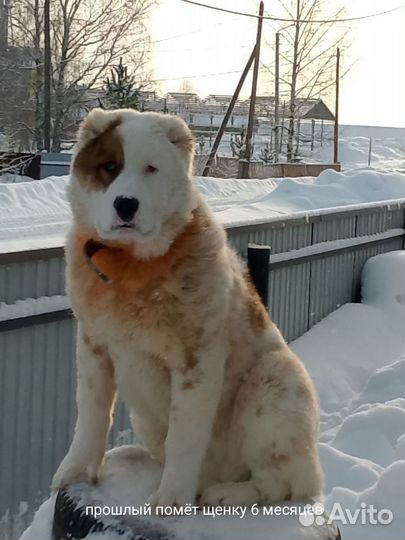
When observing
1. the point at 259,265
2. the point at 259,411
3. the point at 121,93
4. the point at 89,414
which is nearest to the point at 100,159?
the point at 89,414

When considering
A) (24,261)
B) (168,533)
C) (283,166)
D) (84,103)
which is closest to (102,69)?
(84,103)

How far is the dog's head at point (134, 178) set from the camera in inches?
123

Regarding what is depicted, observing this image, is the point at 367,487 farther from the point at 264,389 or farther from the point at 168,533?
the point at 168,533

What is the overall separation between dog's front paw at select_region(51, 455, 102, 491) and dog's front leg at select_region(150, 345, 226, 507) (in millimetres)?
391

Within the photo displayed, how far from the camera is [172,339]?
3217mm

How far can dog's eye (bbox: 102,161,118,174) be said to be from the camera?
318cm

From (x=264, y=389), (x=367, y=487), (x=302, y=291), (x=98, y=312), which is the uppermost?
(x=98, y=312)

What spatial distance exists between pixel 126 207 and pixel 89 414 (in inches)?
38.1

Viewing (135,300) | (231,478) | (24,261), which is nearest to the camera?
(135,300)

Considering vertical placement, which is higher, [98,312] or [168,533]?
[98,312]

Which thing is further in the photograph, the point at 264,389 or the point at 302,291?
the point at 302,291

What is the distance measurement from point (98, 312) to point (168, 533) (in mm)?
895

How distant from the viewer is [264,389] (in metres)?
3.40

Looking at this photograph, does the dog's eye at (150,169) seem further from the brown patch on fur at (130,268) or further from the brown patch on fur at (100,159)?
the brown patch on fur at (130,268)
